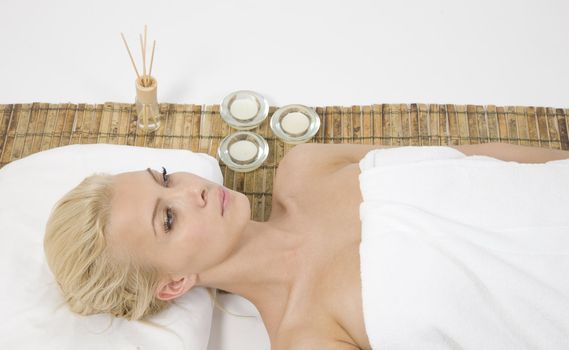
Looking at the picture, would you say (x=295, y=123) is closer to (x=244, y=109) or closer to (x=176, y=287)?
(x=244, y=109)

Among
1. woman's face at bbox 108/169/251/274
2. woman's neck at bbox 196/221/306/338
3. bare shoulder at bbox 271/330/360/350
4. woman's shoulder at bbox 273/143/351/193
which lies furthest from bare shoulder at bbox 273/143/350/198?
bare shoulder at bbox 271/330/360/350

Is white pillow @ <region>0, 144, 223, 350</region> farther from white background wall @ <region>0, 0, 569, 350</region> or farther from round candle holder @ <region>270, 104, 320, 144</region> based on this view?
white background wall @ <region>0, 0, 569, 350</region>

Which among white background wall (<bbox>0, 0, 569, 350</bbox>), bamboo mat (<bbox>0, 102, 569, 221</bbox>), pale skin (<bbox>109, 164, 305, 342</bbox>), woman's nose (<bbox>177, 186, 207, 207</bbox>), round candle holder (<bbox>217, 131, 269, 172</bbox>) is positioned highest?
white background wall (<bbox>0, 0, 569, 350</bbox>)

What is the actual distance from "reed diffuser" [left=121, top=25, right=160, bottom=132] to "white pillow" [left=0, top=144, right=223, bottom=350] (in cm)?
21

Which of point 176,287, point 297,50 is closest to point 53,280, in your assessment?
point 176,287

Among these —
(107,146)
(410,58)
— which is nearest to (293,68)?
(410,58)

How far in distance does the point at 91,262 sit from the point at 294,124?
92 centimetres

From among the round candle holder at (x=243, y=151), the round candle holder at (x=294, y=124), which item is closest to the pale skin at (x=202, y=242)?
the round candle holder at (x=243, y=151)

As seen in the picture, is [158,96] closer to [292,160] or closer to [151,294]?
[292,160]

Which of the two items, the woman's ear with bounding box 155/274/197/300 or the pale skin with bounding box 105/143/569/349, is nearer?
the pale skin with bounding box 105/143/569/349

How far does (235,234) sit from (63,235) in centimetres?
40

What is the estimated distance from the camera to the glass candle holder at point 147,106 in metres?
1.84

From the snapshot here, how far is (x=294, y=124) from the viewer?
199cm

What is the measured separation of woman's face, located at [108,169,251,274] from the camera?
1.30 meters
